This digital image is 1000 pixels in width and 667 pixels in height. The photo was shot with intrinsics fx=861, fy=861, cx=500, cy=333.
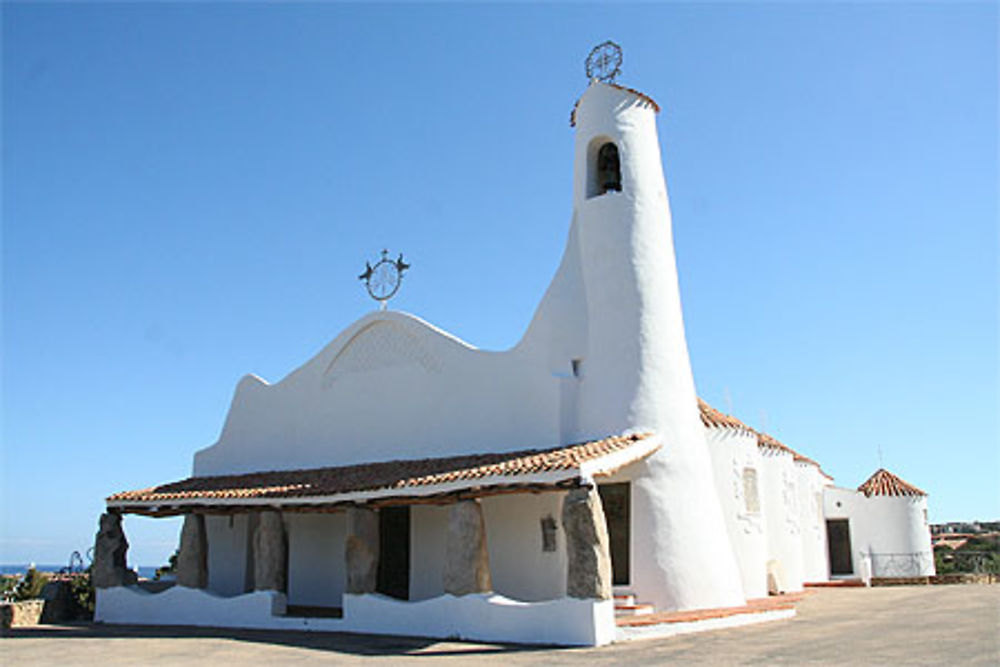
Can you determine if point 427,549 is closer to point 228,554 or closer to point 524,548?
point 524,548

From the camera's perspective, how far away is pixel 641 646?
1191cm

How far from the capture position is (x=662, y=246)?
54.9ft

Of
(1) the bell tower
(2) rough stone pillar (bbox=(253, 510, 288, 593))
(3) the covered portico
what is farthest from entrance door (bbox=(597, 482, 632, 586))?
(2) rough stone pillar (bbox=(253, 510, 288, 593))

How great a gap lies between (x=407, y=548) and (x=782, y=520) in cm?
1020

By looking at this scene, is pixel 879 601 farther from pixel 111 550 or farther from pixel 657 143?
pixel 111 550

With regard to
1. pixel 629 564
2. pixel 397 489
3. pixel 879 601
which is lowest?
pixel 879 601

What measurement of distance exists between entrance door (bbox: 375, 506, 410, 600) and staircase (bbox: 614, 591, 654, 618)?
466cm

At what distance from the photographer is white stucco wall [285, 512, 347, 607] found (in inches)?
714

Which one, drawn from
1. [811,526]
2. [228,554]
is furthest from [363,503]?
[811,526]

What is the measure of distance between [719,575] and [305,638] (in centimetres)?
711

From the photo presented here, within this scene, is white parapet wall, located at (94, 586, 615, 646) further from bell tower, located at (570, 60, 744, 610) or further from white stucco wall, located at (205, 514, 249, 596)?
bell tower, located at (570, 60, 744, 610)

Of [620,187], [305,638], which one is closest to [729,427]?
[620,187]

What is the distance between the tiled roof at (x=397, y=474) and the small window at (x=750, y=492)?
4.94 metres

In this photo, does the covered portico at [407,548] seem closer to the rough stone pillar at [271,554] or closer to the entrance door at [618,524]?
the rough stone pillar at [271,554]
